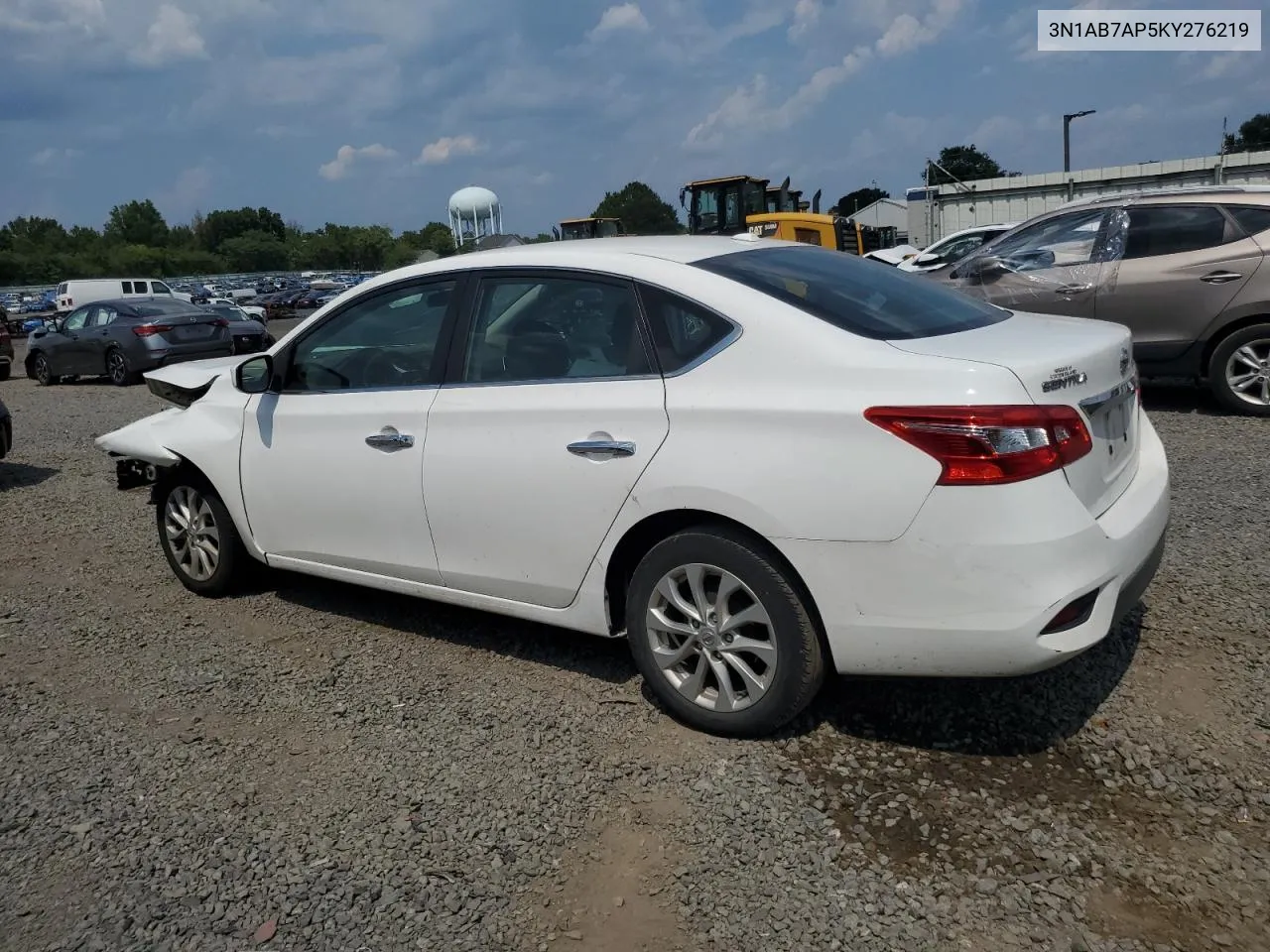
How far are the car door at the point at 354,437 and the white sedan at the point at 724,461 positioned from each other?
0.04 feet

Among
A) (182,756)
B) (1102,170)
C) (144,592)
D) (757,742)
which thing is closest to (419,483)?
(182,756)

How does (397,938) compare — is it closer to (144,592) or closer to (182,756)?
(182,756)

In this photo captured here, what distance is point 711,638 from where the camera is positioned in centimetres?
335

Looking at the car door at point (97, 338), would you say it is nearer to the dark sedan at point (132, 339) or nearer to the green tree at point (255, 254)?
the dark sedan at point (132, 339)

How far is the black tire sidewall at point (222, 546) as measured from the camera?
4.93 metres

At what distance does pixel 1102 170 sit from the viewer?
90.6ft

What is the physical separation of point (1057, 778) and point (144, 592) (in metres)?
4.51

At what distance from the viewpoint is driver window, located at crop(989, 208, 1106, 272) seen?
845cm

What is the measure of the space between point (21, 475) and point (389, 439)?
6690 millimetres

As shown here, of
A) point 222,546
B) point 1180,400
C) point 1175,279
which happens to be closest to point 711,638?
point 222,546

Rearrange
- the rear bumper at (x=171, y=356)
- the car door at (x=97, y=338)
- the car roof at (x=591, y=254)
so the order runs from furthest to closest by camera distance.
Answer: the car door at (x=97, y=338), the rear bumper at (x=171, y=356), the car roof at (x=591, y=254)

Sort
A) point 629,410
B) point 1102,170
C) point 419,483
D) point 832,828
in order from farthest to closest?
point 1102,170, point 419,483, point 629,410, point 832,828

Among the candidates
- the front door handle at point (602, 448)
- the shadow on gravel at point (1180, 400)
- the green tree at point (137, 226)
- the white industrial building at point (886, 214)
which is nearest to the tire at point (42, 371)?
the shadow on gravel at point (1180, 400)

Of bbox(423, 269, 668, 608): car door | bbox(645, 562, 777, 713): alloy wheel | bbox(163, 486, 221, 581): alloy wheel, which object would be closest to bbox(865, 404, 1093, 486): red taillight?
bbox(645, 562, 777, 713): alloy wheel
